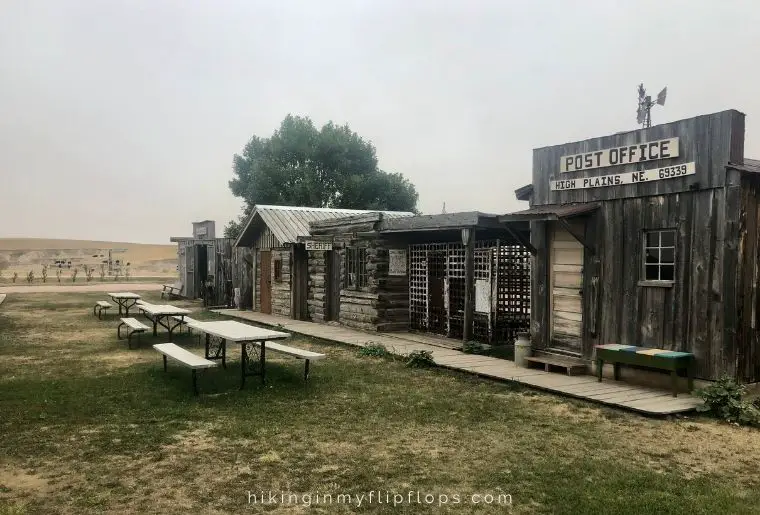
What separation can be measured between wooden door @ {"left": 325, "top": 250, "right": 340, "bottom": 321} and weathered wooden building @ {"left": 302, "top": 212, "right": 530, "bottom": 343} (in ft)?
0.09

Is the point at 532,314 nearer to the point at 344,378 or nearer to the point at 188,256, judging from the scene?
the point at 344,378

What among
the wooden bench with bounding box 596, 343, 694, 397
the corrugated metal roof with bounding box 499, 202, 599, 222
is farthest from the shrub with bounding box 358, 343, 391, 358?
the wooden bench with bounding box 596, 343, 694, 397

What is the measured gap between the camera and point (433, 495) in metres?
4.71

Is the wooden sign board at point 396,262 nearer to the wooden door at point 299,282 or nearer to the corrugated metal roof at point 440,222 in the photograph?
the corrugated metal roof at point 440,222

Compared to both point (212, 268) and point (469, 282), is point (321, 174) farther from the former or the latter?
point (469, 282)

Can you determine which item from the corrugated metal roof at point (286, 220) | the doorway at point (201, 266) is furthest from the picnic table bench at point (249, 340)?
the doorway at point (201, 266)

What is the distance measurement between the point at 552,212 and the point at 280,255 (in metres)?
11.9

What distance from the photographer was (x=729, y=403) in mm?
7145

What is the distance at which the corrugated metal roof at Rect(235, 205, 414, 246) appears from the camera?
18812 millimetres

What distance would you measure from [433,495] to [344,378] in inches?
188

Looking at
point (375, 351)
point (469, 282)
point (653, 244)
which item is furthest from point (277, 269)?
point (653, 244)

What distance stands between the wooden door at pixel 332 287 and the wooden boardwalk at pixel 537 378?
2157 millimetres

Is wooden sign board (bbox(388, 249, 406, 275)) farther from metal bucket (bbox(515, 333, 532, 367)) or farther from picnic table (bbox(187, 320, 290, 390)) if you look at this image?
metal bucket (bbox(515, 333, 532, 367))

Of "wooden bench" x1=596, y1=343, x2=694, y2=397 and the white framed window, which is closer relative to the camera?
"wooden bench" x1=596, y1=343, x2=694, y2=397
